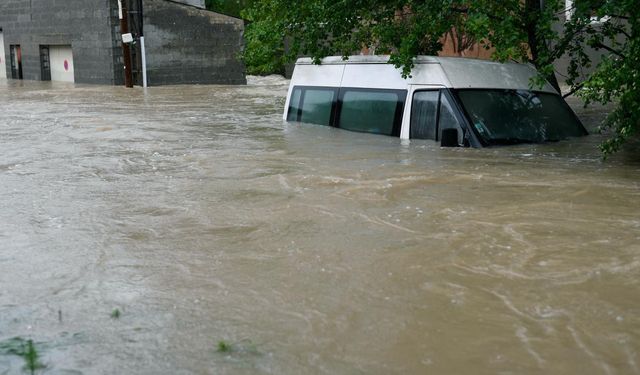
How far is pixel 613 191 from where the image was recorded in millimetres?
7656

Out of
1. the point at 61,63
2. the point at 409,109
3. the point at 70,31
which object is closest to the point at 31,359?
the point at 409,109

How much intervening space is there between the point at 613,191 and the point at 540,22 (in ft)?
8.32

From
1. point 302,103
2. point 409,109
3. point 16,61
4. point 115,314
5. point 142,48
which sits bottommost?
point 115,314

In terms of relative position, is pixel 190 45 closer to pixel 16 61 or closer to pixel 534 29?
pixel 16 61

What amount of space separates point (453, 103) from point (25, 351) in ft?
19.4

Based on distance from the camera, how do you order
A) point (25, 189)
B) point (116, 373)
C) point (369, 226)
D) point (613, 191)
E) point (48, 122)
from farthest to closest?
point (48, 122), point (25, 189), point (613, 191), point (369, 226), point (116, 373)

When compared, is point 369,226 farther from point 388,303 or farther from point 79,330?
point 79,330

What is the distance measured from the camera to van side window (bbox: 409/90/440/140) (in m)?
9.16

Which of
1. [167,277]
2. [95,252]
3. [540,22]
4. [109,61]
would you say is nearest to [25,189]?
[95,252]

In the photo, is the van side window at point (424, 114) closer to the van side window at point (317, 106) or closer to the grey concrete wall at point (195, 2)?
the van side window at point (317, 106)

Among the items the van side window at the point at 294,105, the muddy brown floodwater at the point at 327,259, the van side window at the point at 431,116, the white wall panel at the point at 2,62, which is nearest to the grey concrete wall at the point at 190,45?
the white wall panel at the point at 2,62

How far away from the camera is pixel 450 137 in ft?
29.0

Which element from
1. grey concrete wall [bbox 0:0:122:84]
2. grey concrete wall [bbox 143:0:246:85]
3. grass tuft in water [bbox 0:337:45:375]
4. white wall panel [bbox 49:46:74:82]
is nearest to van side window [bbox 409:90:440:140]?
grass tuft in water [bbox 0:337:45:375]

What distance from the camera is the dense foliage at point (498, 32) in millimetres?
7980
